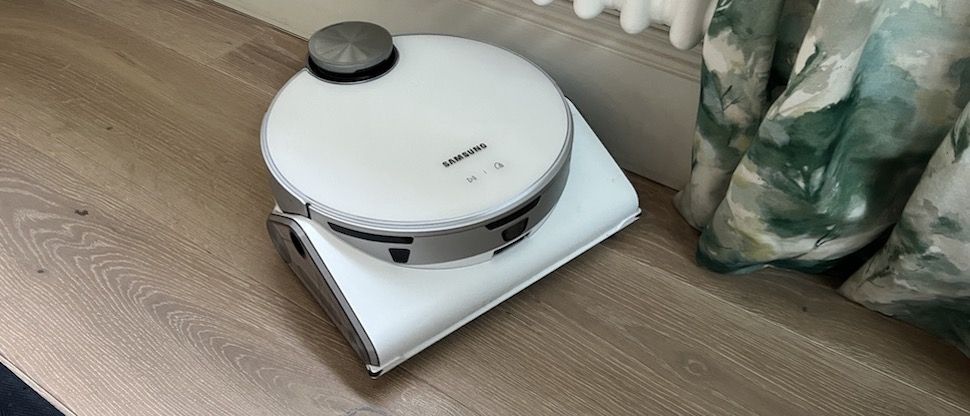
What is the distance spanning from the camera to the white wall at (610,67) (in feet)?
3.10

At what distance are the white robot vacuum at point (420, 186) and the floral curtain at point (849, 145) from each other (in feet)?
0.56

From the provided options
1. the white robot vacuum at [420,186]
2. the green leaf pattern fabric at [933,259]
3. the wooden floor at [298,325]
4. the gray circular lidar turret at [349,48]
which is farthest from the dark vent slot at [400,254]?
the green leaf pattern fabric at [933,259]

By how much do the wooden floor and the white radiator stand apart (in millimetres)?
281

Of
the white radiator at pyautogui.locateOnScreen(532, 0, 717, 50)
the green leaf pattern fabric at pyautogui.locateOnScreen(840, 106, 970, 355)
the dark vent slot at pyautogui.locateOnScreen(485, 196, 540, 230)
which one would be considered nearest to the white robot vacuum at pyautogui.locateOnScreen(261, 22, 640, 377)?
the dark vent slot at pyautogui.locateOnScreen(485, 196, 540, 230)

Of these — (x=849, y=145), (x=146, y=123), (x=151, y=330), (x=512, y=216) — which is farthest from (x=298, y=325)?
(x=849, y=145)

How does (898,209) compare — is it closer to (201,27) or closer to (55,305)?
(55,305)

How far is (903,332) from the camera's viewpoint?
875mm

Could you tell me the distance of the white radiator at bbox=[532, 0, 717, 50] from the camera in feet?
2.55

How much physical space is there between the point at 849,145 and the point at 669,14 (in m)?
0.22

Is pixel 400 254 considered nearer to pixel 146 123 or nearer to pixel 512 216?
pixel 512 216

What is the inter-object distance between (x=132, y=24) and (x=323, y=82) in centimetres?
62

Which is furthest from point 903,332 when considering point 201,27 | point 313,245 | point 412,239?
point 201,27

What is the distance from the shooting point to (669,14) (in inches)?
31.9

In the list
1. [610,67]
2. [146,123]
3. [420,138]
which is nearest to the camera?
[420,138]
